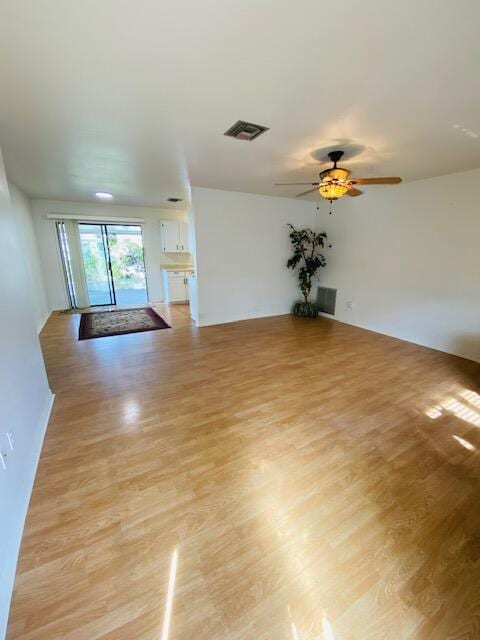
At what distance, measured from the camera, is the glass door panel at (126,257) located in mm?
6410

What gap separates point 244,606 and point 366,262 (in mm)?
4792

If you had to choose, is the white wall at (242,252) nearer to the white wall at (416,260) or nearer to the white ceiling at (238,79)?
the white wall at (416,260)

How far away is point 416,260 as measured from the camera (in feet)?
12.8

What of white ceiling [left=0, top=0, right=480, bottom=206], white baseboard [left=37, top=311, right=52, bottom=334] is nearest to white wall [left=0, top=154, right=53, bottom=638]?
white ceiling [left=0, top=0, right=480, bottom=206]

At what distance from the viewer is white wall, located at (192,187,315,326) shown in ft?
14.8

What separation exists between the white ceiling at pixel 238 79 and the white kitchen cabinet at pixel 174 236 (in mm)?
3444

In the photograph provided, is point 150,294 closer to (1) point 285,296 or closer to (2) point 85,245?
(2) point 85,245

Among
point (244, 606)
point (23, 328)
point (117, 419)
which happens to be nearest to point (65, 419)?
point (117, 419)

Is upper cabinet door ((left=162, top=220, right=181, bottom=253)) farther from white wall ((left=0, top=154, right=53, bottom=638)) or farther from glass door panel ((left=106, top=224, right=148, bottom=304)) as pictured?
white wall ((left=0, top=154, right=53, bottom=638))

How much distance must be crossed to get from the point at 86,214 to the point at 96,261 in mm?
1094

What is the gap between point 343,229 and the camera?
4992 mm

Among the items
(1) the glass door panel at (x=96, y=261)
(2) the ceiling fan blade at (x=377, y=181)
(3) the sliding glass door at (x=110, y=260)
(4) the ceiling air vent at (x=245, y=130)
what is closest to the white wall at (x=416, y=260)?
(2) the ceiling fan blade at (x=377, y=181)

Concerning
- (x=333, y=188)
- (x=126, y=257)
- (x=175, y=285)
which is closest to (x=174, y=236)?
(x=175, y=285)

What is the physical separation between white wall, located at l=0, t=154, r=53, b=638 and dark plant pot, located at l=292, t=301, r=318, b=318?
4.62 meters
